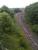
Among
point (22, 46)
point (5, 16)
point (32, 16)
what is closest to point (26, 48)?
point (22, 46)

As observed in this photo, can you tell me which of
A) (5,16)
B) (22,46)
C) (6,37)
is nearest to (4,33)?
(6,37)

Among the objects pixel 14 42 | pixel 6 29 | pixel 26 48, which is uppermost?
pixel 6 29

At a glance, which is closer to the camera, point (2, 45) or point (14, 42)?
point (2, 45)

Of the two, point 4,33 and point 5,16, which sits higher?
point 5,16

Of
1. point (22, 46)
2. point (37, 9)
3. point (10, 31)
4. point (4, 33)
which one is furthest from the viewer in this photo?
point (37, 9)

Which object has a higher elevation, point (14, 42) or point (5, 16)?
point (5, 16)

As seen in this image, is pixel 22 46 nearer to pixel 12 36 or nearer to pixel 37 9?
pixel 12 36

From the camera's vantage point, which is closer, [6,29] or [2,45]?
[2,45]

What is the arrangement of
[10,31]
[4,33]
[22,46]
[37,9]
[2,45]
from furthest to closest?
[37,9] < [22,46] < [10,31] < [4,33] < [2,45]

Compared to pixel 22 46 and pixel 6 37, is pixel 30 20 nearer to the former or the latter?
pixel 22 46
